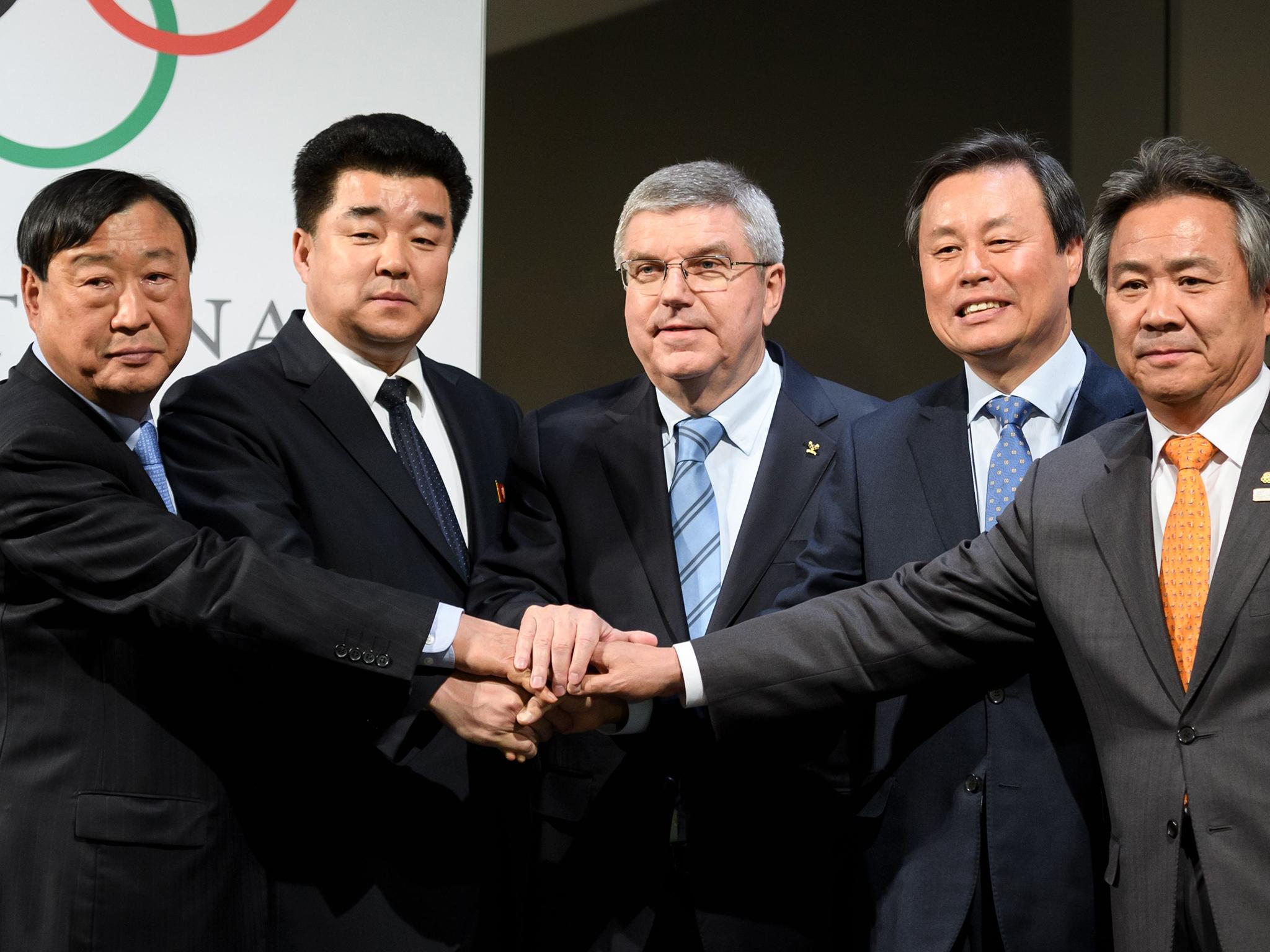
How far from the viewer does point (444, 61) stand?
3400 millimetres

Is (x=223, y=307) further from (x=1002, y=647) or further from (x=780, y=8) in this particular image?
(x=780, y=8)

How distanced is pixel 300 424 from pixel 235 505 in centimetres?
24

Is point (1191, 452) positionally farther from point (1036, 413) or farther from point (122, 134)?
point (122, 134)

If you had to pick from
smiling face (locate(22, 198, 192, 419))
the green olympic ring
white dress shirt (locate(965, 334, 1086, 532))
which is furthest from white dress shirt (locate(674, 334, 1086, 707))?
the green olympic ring

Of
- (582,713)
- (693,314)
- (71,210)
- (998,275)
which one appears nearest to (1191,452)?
(998,275)

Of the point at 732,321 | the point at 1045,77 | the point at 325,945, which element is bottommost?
the point at 325,945

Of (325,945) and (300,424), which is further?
(300,424)

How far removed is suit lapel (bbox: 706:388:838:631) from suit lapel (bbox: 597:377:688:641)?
0.09m

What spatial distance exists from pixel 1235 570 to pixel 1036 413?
0.57m

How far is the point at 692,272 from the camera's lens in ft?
9.36

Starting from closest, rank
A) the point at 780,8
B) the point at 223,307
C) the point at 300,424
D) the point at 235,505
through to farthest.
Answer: the point at 235,505
the point at 300,424
the point at 223,307
the point at 780,8

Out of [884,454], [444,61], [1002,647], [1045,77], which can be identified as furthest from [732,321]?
[1045,77]

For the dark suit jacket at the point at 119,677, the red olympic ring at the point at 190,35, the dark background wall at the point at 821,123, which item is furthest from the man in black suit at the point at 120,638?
the dark background wall at the point at 821,123

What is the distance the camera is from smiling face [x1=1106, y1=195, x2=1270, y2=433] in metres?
2.14
